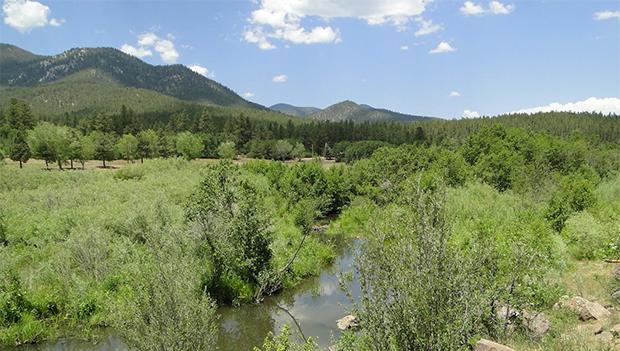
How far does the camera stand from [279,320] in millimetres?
27688

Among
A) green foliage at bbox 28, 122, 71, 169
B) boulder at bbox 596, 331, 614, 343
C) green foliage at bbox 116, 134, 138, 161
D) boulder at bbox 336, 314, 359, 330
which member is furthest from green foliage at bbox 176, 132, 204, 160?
boulder at bbox 596, 331, 614, 343

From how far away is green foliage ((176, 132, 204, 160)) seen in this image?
128m

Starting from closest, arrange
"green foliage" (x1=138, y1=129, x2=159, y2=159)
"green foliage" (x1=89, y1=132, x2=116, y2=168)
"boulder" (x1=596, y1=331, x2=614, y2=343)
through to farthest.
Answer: "boulder" (x1=596, y1=331, x2=614, y2=343)
"green foliage" (x1=89, y1=132, x2=116, y2=168)
"green foliage" (x1=138, y1=129, x2=159, y2=159)

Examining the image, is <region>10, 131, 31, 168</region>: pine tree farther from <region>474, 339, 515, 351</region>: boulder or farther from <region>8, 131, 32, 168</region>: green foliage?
<region>474, 339, 515, 351</region>: boulder

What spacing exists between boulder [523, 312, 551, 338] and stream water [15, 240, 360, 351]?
773 centimetres

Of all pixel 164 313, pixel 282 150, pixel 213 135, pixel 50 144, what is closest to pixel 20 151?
pixel 50 144

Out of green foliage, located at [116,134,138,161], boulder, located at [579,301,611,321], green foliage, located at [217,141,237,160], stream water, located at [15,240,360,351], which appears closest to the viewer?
boulder, located at [579,301,611,321]

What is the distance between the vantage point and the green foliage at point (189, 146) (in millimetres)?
128125

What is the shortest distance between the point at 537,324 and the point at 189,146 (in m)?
121

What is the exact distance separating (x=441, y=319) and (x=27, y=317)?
2342cm

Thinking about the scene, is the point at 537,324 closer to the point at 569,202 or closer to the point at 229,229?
the point at 229,229

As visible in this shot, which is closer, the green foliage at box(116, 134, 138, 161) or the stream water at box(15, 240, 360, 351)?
the stream water at box(15, 240, 360, 351)

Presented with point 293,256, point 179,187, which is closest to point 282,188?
point 179,187

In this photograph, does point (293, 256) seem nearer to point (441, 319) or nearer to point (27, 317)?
point (27, 317)
